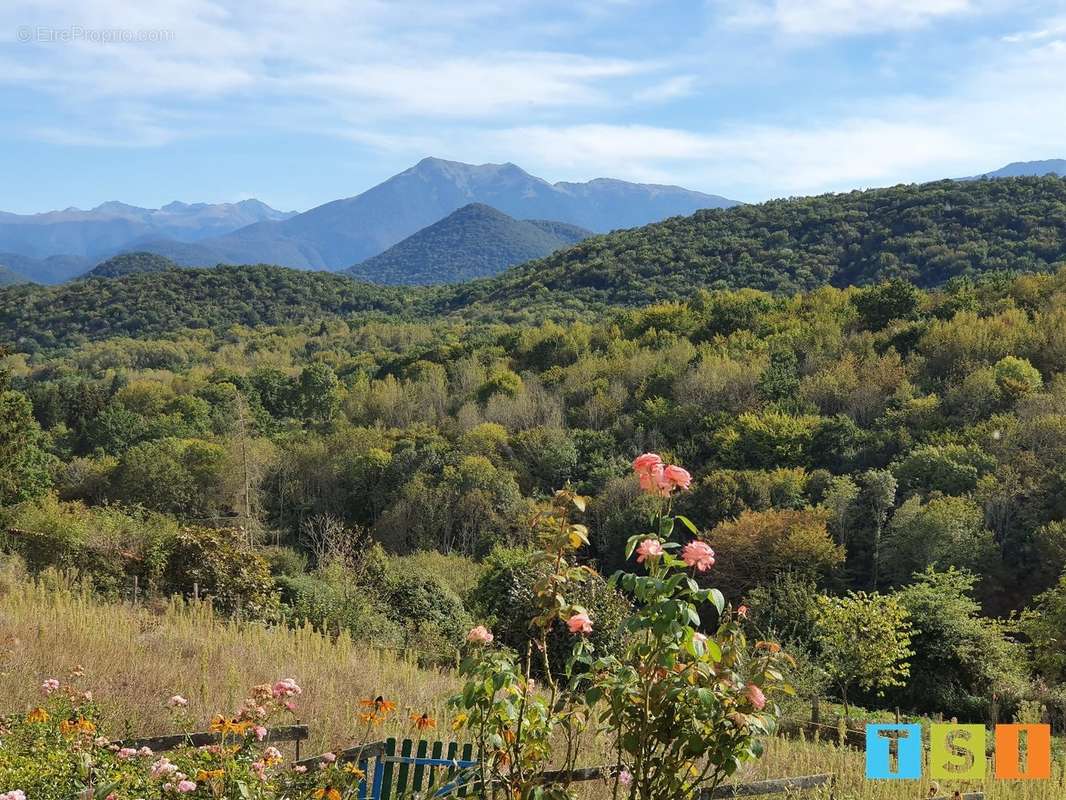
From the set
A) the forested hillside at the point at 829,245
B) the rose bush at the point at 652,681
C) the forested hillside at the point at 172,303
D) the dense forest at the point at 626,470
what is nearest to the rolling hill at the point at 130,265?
the forested hillside at the point at 172,303

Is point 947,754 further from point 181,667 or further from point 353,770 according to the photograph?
point 181,667

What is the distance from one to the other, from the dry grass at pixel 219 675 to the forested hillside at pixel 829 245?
4803 centimetres

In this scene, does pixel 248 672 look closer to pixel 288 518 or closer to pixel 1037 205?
pixel 288 518

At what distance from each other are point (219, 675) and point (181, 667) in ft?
0.88

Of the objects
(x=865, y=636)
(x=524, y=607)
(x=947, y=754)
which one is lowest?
(x=865, y=636)

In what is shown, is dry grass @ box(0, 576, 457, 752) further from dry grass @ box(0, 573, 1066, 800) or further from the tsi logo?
the tsi logo

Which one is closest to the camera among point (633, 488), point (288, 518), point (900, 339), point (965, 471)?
point (965, 471)

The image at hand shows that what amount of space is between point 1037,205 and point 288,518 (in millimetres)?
49126

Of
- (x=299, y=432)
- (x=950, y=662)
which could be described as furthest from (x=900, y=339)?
(x=299, y=432)

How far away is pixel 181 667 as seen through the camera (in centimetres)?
585

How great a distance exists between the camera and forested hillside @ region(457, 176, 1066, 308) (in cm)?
5119

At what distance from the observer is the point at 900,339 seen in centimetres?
3341

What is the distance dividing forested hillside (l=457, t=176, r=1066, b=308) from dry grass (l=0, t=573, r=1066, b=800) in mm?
48030

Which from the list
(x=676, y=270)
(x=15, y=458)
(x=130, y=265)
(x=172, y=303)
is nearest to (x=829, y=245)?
(x=676, y=270)
